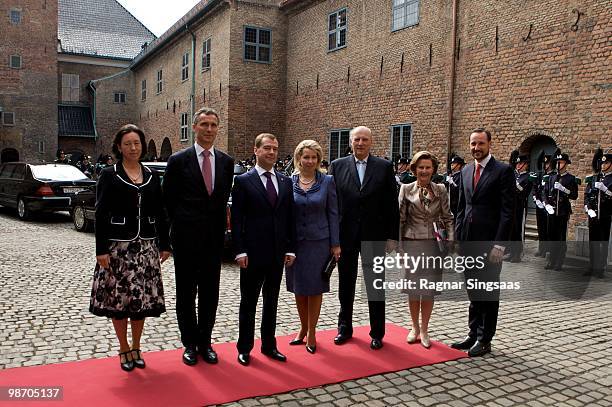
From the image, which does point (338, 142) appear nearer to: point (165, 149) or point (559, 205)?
point (559, 205)

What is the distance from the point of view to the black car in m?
14.1

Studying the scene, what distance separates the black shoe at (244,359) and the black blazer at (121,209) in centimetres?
120

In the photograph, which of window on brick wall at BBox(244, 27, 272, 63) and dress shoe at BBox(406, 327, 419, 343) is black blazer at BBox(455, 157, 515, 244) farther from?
window on brick wall at BBox(244, 27, 272, 63)

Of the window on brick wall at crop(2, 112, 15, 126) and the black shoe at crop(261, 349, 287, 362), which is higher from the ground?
the window on brick wall at crop(2, 112, 15, 126)

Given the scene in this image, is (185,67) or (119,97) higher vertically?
(185,67)

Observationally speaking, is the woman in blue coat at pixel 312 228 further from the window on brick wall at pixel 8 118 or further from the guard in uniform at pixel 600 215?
the window on brick wall at pixel 8 118

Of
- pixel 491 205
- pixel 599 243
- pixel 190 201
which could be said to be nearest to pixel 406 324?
pixel 491 205

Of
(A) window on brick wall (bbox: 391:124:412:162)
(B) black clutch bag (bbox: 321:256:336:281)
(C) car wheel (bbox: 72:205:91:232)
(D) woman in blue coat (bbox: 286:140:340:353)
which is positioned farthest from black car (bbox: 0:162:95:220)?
(B) black clutch bag (bbox: 321:256:336:281)

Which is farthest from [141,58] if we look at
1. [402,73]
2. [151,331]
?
[151,331]

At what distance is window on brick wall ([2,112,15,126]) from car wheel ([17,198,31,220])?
22.4m

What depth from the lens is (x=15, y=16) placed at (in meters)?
33.6

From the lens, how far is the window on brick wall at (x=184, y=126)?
90.4 feet

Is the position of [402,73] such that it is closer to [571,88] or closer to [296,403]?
[571,88]

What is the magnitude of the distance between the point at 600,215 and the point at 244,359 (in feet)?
22.7
